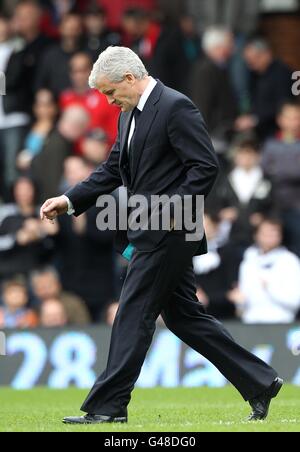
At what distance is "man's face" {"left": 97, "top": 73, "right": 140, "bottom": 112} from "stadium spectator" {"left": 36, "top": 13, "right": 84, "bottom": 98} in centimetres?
813

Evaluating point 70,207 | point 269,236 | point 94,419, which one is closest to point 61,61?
point 269,236

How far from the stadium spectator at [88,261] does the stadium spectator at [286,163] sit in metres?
1.98

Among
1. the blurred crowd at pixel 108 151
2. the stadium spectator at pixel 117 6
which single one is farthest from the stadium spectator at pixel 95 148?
the stadium spectator at pixel 117 6

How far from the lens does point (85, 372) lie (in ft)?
45.8

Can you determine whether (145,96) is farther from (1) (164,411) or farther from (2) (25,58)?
(2) (25,58)

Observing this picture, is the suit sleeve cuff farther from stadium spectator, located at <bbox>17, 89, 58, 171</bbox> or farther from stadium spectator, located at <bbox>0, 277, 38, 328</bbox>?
stadium spectator, located at <bbox>17, 89, 58, 171</bbox>

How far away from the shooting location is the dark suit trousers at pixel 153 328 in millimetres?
8500

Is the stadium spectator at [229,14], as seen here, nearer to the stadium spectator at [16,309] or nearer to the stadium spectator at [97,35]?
the stadium spectator at [97,35]

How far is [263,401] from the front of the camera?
8.84 meters

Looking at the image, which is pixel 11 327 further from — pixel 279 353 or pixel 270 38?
pixel 270 38

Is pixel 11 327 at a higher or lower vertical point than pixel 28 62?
lower

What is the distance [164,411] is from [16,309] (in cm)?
509
